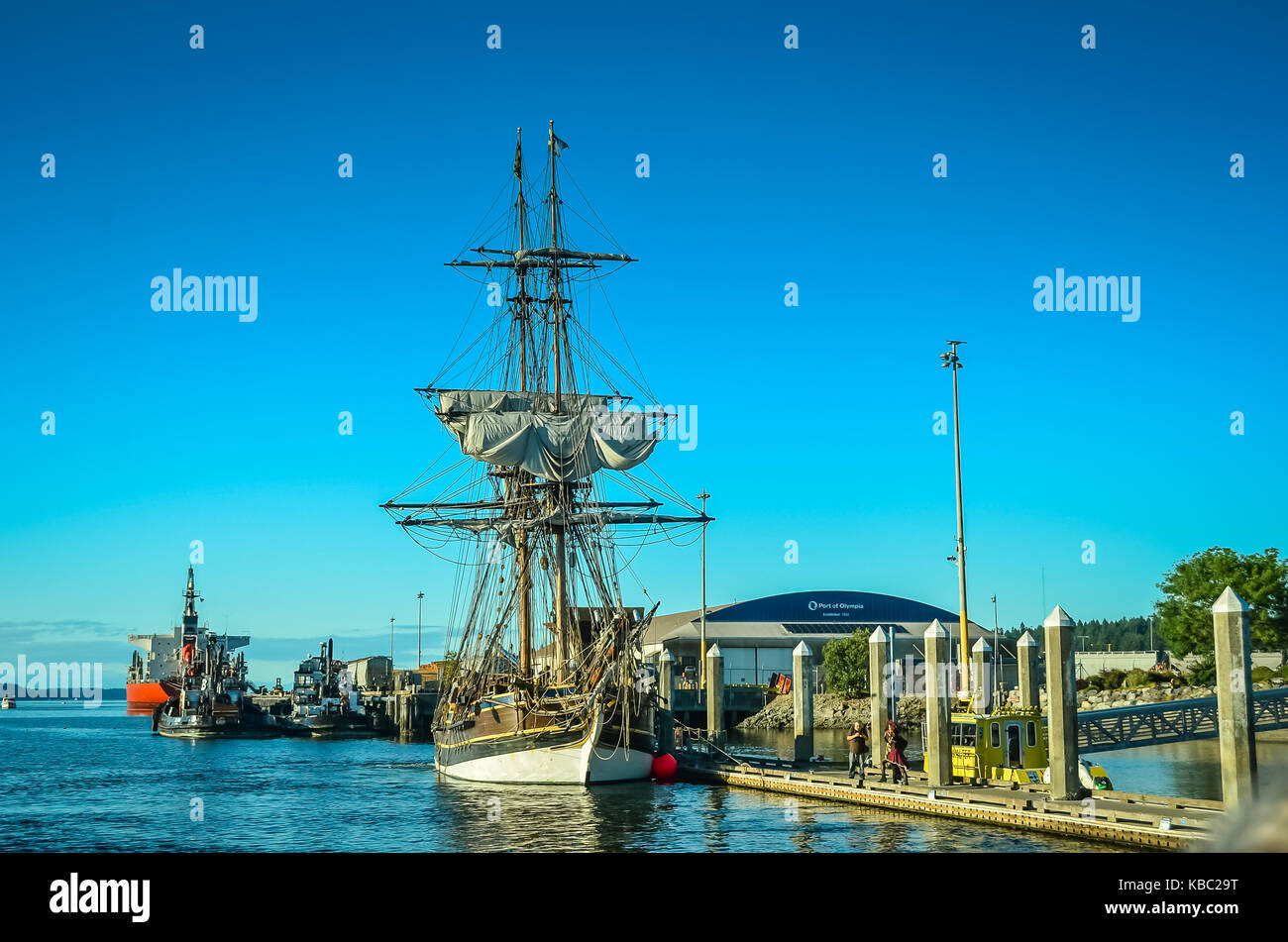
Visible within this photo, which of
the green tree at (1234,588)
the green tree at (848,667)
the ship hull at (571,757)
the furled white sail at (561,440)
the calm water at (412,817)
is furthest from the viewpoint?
the green tree at (848,667)

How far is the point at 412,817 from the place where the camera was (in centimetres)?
4016

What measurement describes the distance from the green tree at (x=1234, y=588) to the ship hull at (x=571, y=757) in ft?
170

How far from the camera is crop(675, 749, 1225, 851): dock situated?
25.5 meters

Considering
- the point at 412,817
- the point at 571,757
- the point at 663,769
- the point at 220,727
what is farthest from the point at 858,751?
the point at 220,727

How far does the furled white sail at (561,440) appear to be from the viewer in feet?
199

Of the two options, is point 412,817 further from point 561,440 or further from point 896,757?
point 561,440

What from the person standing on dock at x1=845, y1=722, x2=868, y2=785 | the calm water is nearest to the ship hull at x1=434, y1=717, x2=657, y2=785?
the calm water

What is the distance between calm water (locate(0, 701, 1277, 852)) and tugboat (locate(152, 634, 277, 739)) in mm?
42597

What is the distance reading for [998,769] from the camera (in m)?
35.4

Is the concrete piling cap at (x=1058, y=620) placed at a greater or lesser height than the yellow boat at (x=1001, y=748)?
greater

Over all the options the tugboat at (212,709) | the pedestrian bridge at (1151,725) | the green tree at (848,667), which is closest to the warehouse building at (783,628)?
the green tree at (848,667)

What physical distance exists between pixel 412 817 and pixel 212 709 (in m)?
78.8

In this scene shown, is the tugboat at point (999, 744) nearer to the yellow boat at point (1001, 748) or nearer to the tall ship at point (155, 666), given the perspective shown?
the yellow boat at point (1001, 748)
